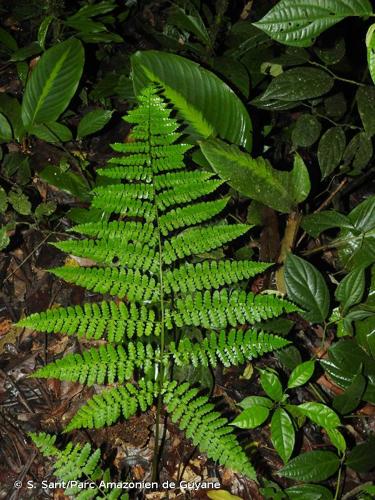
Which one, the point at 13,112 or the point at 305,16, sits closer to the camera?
the point at 305,16

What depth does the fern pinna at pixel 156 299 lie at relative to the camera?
1588 mm

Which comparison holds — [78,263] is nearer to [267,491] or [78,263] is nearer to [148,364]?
[148,364]

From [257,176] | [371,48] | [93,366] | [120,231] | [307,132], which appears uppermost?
[371,48]

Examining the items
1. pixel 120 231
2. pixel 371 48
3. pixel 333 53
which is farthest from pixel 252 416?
pixel 333 53

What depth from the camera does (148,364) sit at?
1.72m

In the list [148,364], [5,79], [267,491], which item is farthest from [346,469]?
[5,79]

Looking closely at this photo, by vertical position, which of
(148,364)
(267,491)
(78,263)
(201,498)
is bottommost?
(201,498)

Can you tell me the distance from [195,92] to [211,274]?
97 centimetres

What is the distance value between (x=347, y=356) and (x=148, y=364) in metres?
0.85

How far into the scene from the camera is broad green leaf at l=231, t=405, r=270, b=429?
5.66 ft

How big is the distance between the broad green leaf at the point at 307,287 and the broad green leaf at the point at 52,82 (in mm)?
1545

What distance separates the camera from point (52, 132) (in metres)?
2.64

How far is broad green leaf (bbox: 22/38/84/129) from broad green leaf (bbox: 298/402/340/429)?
1.98 m

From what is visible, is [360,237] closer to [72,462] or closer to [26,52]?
[72,462]
